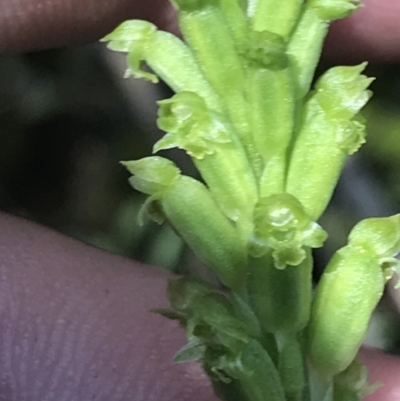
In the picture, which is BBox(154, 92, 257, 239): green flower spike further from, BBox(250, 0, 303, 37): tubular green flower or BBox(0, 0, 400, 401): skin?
BBox(0, 0, 400, 401): skin

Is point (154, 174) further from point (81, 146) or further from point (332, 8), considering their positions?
point (81, 146)

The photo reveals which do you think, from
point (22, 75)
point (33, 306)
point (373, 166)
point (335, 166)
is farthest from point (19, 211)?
point (335, 166)

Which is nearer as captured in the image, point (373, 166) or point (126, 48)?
point (126, 48)

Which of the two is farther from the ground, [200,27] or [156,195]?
[200,27]

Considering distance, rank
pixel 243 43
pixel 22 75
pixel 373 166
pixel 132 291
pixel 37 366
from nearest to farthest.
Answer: pixel 243 43, pixel 37 366, pixel 132 291, pixel 373 166, pixel 22 75

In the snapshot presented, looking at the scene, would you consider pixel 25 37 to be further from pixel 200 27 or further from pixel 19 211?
pixel 200 27
